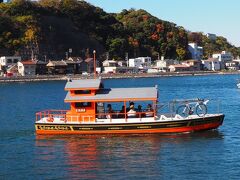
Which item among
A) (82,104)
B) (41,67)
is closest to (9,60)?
(41,67)

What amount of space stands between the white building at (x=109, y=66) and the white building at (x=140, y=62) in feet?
32.0

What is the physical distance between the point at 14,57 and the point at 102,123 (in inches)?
4797

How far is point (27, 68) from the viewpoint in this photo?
14862 cm

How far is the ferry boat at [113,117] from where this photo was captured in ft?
113

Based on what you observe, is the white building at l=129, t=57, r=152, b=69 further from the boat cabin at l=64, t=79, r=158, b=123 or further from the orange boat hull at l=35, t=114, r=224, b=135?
the orange boat hull at l=35, t=114, r=224, b=135

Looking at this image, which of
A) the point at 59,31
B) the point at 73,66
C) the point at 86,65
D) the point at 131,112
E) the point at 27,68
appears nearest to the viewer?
the point at 131,112

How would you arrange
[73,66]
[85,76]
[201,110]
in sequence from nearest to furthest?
1. [201,110]
2. [85,76]
3. [73,66]

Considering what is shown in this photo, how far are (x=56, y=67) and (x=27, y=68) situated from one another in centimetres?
982

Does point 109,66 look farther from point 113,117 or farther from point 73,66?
point 113,117

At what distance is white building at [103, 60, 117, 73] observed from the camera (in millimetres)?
170500

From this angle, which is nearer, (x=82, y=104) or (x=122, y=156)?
(x=122, y=156)

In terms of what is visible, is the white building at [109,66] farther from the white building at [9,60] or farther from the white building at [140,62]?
the white building at [9,60]

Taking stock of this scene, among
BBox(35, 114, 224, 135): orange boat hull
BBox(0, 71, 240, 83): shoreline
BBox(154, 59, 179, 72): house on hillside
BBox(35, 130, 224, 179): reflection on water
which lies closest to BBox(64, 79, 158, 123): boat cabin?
BBox(35, 114, 224, 135): orange boat hull

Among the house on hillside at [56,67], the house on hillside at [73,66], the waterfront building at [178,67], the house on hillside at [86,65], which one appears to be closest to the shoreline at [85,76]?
the waterfront building at [178,67]
